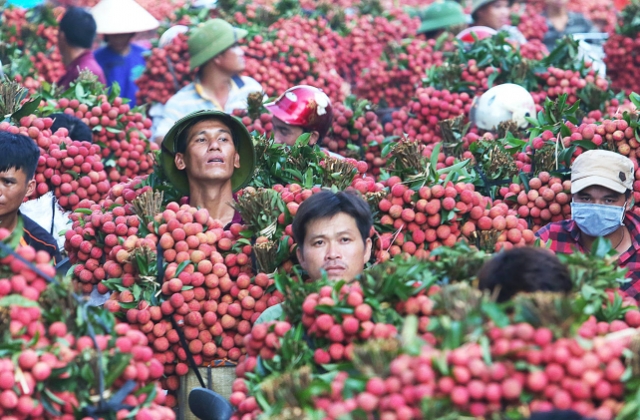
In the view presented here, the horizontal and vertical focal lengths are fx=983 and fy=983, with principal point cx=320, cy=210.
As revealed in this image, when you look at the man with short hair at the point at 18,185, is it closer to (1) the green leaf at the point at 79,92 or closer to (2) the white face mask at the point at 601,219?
(1) the green leaf at the point at 79,92

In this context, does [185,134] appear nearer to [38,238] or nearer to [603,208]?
[38,238]

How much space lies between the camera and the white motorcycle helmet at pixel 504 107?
5098 millimetres

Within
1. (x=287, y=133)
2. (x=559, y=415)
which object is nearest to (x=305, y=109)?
(x=287, y=133)

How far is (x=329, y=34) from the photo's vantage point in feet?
25.0

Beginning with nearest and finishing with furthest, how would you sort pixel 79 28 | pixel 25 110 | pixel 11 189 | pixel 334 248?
pixel 334 248
pixel 11 189
pixel 25 110
pixel 79 28

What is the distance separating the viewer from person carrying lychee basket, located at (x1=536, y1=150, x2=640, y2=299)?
378cm

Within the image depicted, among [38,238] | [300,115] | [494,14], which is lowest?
[38,238]

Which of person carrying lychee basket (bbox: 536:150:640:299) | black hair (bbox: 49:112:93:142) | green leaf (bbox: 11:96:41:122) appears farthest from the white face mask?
green leaf (bbox: 11:96:41:122)

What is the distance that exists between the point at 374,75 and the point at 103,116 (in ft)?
7.59

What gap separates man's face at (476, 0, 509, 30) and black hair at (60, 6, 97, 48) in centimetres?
322

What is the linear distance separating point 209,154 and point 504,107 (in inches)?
68.2

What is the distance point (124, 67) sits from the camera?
7211 mm

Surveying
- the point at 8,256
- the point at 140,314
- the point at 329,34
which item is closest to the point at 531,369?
the point at 8,256

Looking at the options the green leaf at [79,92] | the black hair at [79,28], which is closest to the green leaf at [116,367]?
the green leaf at [79,92]
